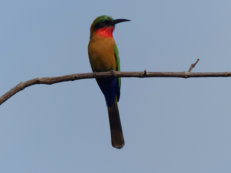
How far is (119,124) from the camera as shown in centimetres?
739

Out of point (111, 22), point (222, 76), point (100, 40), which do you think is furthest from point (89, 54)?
point (222, 76)

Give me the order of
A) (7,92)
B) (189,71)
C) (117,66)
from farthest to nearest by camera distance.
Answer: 1. (117,66)
2. (189,71)
3. (7,92)

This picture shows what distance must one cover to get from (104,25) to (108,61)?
36.1 inches

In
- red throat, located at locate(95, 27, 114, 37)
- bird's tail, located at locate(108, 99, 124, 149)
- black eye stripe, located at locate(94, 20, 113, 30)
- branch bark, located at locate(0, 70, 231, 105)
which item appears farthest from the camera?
black eye stripe, located at locate(94, 20, 113, 30)

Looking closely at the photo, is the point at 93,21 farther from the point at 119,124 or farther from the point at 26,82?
the point at 26,82

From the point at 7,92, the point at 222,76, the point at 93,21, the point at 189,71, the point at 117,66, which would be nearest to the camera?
the point at 7,92

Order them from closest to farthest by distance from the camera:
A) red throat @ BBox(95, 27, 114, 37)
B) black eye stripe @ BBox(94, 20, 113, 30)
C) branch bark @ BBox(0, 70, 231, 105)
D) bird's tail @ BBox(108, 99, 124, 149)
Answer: branch bark @ BBox(0, 70, 231, 105) → bird's tail @ BBox(108, 99, 124, 149) → red throat @ BBox(95, 27, 114, 37) → black eye stripe @ BBox(94, 20, 113, 30)

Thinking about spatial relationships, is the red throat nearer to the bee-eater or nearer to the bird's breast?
the bee-eater

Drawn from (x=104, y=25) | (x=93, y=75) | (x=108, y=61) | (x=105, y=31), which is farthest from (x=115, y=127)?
(x=93, y=75)

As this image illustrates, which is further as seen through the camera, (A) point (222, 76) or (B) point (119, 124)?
(B) point (119, 124)

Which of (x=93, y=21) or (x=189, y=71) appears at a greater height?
(x=93, y=21)

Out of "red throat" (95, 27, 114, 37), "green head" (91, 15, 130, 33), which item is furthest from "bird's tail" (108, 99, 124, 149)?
"green head" (91, 15, 130, 33)

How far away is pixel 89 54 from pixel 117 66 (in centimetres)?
59

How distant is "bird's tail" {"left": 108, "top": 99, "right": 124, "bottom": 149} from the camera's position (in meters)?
7.01
